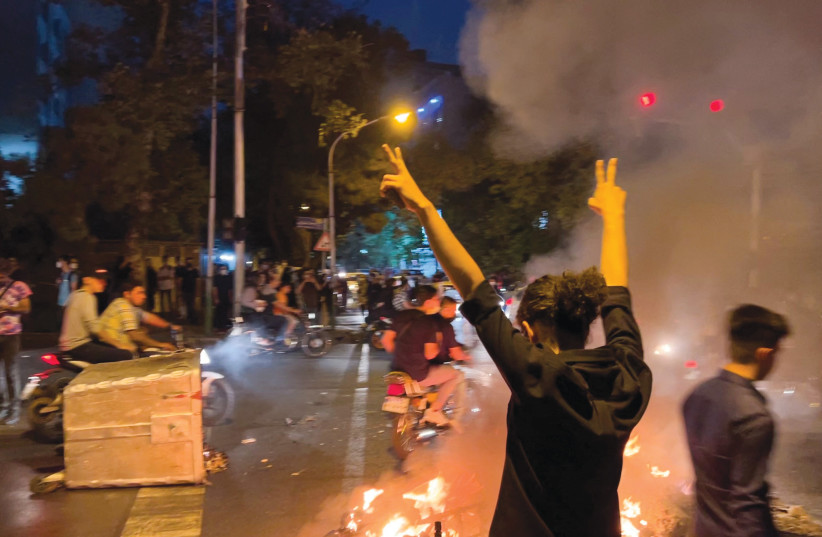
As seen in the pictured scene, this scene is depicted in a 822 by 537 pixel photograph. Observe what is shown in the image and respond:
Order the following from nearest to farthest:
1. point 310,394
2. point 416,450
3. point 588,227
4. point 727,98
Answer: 1. point 416,450
2. point 727,98
3. point 310,394
4. point 588,227

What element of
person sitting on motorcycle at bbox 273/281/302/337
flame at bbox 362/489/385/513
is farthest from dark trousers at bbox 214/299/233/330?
flame at bbox 362/489/385/513

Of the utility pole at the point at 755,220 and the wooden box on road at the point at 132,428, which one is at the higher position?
the utility pole at the point at 755,220

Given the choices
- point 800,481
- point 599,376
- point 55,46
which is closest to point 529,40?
point 800,481

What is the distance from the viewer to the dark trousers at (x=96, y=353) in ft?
20.3

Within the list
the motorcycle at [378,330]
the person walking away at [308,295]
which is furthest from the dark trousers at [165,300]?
the motorcycle at [378,330]

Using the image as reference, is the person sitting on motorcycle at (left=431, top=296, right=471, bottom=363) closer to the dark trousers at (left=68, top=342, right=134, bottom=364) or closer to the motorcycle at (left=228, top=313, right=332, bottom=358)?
the dark trousers at (left=68, top=342, right=134, bottom=364)

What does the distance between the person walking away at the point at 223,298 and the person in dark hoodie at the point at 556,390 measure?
13.3 meters

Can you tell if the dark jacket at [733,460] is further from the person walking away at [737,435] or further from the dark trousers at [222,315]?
the dark trousers at [222,315]

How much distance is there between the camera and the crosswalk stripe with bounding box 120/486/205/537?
442 centimetres

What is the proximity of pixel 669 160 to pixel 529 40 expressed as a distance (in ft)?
8.39

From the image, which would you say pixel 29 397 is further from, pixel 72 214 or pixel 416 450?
pixel 72 214

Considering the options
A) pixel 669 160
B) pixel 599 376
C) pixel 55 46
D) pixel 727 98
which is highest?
pixel 55 46

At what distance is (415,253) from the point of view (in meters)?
29.8

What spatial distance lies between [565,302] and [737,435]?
0.92m
